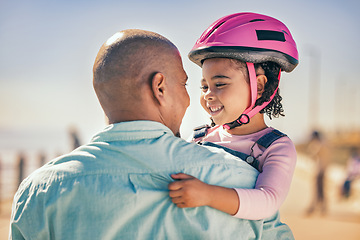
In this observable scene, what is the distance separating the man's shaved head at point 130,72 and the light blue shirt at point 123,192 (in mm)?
100

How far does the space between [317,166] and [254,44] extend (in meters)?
12.6

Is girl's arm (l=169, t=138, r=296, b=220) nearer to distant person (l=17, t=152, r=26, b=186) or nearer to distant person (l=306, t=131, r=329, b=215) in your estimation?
distant person (l=306, t=131, r=329, b=215)

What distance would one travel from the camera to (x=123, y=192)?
65.8 inches

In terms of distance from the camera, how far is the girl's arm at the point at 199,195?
1.66 m

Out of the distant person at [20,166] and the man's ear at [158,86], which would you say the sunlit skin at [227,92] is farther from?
the distant person at [20,166]

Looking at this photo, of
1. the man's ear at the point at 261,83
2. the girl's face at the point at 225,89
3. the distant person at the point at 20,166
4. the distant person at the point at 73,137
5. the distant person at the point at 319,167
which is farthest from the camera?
the distant person at the point at 20,166

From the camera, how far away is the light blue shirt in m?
1.66

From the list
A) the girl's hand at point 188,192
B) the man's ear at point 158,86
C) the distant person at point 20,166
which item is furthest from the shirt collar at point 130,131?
the distant person at point 20,166

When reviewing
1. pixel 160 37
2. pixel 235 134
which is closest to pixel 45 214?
pixel 160 37

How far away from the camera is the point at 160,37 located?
2.00 meters

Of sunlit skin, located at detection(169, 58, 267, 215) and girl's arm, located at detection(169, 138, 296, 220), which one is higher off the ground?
sunlit skin, located at detection(169, 58, 267, 215)

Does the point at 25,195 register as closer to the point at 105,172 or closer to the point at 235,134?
the point at 105,172

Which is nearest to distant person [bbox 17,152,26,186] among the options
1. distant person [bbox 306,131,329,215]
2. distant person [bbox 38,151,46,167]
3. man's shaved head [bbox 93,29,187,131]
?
distant person [bbox 38,151,46,167]

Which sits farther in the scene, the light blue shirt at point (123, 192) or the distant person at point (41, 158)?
the distant person at point (41, 158)
